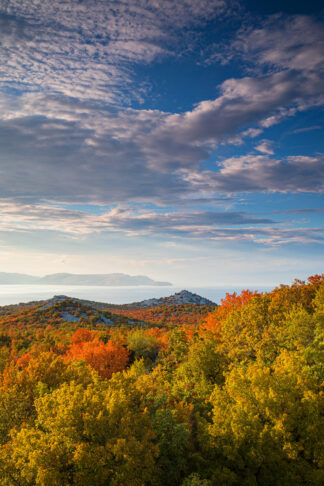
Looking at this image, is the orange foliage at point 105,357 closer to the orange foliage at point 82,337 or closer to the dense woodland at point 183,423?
the orange foliage at point 82,337

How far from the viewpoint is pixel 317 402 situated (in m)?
25.9

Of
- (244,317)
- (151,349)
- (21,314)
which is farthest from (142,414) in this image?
(21,314)

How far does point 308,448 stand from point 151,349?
5512 cm

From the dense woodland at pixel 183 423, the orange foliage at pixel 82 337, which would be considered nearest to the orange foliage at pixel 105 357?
the orange foliage at pixel 82 337

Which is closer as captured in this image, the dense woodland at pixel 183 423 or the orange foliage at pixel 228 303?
the dense woodland at pixel 183 423

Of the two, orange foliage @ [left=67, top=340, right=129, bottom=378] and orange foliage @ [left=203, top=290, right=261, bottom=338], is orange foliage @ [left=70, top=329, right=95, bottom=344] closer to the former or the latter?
orange foliage @ [left=67, top=340, right=129, bottom=378]

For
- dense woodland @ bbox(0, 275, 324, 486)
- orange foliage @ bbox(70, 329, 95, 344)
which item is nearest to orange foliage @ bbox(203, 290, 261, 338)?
dense woodland @ bbox(0, 275, 324, 486)

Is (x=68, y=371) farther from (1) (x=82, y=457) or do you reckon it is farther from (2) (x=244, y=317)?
(2) (x=244, y=317)

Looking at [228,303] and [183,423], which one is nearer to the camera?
[183,423]

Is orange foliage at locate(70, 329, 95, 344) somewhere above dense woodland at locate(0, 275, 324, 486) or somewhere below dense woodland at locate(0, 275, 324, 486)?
below

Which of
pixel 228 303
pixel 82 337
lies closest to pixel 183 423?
pixel 228 303

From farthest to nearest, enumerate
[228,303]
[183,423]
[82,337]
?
[82,337] → [228,303] → [183,423]

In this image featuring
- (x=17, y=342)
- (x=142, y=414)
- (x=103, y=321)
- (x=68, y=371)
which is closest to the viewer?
(x=142, y=414)

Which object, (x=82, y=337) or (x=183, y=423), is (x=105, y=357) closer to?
(x=82, y=337)
